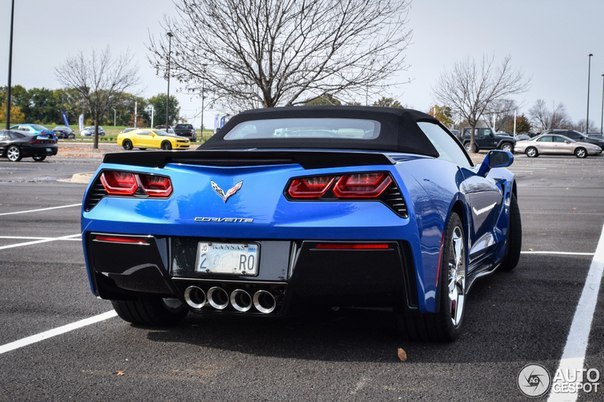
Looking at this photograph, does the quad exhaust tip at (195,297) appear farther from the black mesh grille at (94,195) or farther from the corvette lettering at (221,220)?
the black mesh grille at (94,195)

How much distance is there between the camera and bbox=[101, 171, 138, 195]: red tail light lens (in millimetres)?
4336

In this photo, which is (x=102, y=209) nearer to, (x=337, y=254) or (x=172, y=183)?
(x=172, y=183)

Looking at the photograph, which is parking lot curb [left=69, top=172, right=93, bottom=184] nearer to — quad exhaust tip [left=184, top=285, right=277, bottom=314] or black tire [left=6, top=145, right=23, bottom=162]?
black tire [left=6, top=145, right=23, bottom=162]

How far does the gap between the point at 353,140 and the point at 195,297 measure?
1.55 m

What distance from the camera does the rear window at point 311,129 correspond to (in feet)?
17.4

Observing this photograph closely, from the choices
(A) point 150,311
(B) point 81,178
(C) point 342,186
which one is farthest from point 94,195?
(B) point 81,178

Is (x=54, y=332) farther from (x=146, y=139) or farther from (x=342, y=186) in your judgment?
A: (x=146, y=139)

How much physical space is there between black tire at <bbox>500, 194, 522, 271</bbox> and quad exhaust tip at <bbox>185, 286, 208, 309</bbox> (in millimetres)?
3572

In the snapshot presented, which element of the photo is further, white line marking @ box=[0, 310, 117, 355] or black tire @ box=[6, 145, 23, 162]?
black tire @ box=[6, 145, 23, 162]

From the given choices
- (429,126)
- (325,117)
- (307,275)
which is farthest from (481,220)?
(307,275)

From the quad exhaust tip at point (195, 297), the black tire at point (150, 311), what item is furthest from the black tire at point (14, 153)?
the quad exhaust tip at point (195, 297)

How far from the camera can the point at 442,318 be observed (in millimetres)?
4320

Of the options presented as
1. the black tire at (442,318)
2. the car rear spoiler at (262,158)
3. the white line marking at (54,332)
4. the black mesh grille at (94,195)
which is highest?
the car rear spoiler at (262,158)

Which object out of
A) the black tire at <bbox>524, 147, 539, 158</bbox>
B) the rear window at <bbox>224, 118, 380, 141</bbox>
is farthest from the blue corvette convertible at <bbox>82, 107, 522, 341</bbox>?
the black tire at <bbox>524, 147, 539, 158</bbox>
